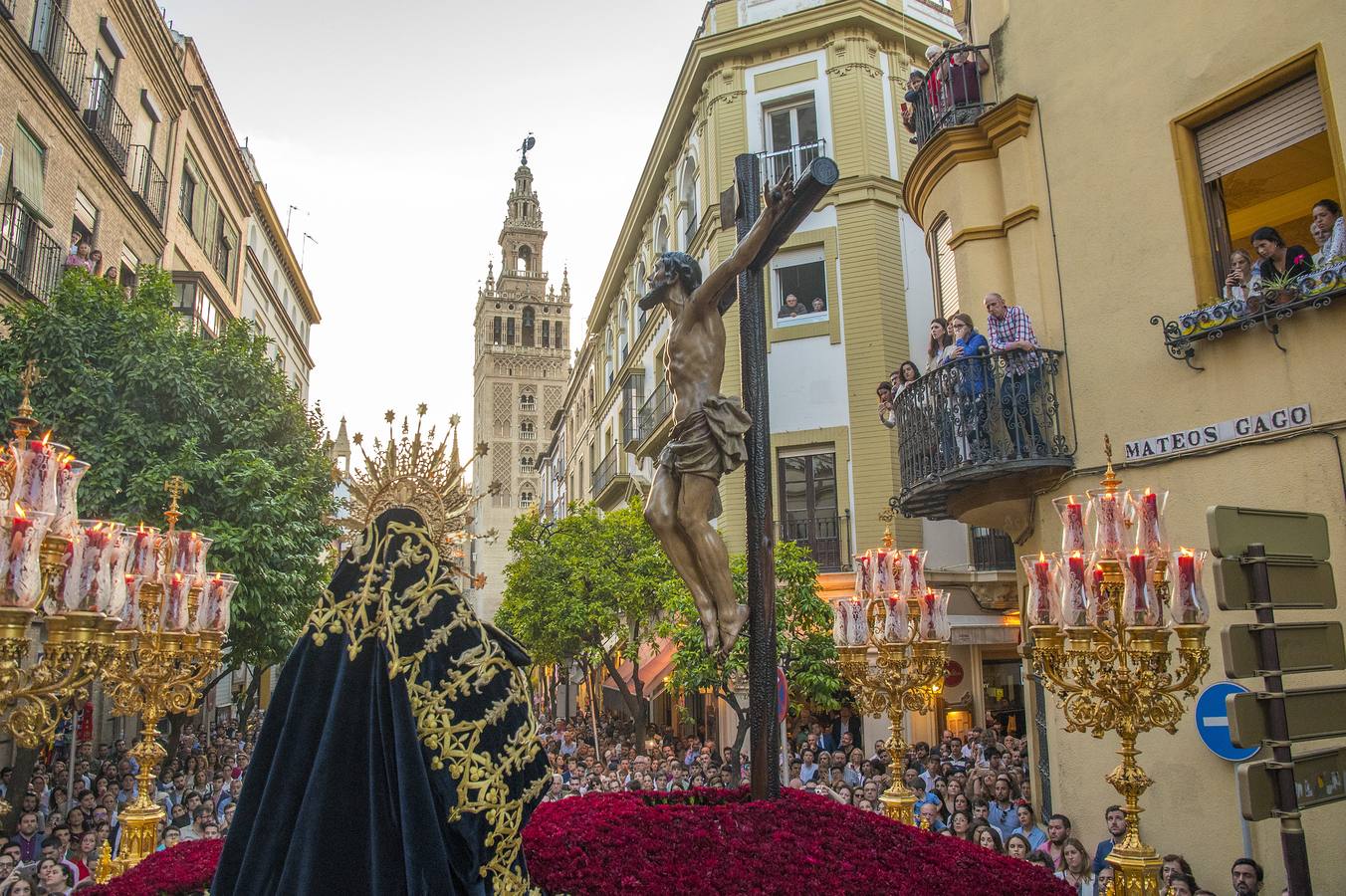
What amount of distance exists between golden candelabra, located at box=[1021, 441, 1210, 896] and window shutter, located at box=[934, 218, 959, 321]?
25.0ft

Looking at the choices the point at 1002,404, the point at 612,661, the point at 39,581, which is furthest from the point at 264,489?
the point at 1002,404

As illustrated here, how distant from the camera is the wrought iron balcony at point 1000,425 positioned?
10594mm

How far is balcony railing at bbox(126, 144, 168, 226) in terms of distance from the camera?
22.3 m

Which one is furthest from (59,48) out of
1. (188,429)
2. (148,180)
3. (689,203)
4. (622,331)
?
(622,331)

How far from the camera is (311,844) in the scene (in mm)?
3613

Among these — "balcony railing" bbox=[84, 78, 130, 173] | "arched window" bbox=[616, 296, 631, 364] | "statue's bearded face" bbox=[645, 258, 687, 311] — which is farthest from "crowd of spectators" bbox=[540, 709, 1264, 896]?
"arched window" bbox=[616, 296, 631, 364]

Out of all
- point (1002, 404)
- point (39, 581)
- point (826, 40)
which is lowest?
point (39, 581)

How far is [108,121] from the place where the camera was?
2044cm

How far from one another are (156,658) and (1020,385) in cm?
881

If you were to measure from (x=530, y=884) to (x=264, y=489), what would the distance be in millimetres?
13792

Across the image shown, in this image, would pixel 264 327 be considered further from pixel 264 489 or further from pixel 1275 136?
pixel 1275 136

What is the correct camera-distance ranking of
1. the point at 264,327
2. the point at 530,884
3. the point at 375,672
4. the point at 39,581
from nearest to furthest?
the point at 375,672, the point at 530,884, the point at 39,581, the point at 264,327

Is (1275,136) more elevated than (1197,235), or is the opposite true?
(1275,136)

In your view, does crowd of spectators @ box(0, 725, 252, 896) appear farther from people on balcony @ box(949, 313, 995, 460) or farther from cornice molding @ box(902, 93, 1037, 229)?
cornice molding @ box(902, 93, 1037, 229)
